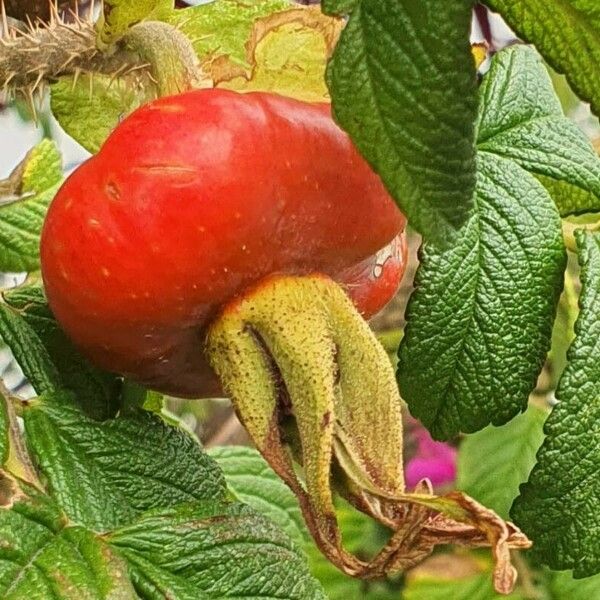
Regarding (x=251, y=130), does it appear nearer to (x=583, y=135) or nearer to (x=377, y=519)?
(x=377, y=519)

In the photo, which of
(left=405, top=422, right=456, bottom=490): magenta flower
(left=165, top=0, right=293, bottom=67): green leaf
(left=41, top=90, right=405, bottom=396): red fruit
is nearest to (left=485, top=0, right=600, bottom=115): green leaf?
(left=41, top=90, right=405, bottom=396): red fruit

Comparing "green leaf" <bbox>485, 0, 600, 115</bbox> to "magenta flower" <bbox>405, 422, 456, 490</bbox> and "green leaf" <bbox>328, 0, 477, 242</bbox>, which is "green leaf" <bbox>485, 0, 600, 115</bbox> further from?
"magenta flower" <bbox>405, 422, 456, 490</bbox>

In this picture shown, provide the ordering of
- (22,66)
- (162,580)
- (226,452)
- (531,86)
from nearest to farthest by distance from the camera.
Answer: (162,580)
(22,66)
(531,86)
(226,452)

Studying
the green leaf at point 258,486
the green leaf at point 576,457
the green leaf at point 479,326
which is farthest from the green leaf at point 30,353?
the green leaf at point 258,486

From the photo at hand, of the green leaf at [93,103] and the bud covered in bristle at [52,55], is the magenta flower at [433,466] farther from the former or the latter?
the bud covered in bristle at [52,55]

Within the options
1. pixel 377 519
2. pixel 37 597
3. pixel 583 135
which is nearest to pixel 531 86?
pixel 583 135

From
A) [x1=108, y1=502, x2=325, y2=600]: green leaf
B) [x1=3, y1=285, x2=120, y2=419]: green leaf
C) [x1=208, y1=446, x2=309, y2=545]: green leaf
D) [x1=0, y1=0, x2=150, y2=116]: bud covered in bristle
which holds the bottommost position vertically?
[x1=208, y1=446, x2=309, y2=545]: green leaf

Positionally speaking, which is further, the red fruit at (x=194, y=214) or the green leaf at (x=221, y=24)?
the green leaf at (x=221, y=24)
